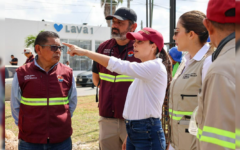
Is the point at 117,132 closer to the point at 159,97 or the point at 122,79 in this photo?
the point at 122,79

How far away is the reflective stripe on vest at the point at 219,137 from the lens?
946 millimetres

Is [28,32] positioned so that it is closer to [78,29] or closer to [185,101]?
[78,29]

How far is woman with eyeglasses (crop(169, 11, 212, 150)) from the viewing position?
2174 millimetres

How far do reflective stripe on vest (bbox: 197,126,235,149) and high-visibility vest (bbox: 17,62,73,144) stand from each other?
2.11 metres

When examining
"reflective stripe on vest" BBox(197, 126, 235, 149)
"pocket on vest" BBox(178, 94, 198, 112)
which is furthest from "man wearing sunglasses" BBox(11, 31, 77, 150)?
"reflective stripe on vest" BBox(197, 126, 235, 149)

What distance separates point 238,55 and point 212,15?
2.81 ft

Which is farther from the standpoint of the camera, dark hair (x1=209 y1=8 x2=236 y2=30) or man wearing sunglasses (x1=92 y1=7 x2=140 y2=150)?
man wearing sunglasses (x1=92 y1=7 x2=140 y2=150)

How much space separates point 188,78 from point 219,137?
128 cm

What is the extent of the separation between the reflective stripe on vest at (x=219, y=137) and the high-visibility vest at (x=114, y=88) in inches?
80.7

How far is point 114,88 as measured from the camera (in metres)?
3.14

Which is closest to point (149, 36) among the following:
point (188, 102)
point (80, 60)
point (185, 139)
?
point (188, 102)

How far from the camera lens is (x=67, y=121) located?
2945 mm

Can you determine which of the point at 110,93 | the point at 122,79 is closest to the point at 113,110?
the point at 110,93

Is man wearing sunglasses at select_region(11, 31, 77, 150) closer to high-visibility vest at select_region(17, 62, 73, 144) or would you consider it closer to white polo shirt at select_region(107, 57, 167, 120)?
Result: high-visibility vest at select_region(17, 62, 73, 144)
